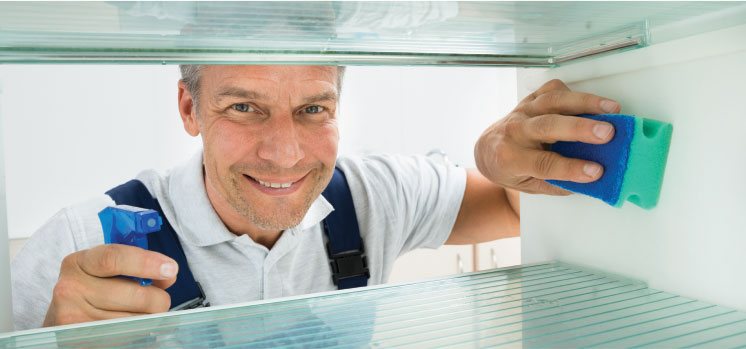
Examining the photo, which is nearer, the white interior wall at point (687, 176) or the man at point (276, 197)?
the white interior wall at point (687, 176)

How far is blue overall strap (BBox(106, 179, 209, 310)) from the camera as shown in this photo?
118cm

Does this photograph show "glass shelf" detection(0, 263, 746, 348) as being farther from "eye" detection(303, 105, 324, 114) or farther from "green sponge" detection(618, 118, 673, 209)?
"eye" detection(303, 105, 324, 114)

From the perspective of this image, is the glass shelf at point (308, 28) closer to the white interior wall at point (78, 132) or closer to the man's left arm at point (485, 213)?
the man's left arm at point (485, 213)

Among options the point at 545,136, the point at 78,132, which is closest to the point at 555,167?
the point at 545,136

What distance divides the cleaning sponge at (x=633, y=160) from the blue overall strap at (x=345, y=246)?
2.63 ft

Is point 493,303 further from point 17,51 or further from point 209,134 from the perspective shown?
point 209,134

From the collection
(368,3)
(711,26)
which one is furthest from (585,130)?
(368,3)

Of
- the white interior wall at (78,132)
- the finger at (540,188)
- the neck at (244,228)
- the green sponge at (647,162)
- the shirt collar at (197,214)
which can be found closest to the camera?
the green sponge at (647,162)

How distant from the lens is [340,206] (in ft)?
4.53

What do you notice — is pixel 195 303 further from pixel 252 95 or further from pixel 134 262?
pixel 134 262

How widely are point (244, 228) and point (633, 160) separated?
3.30 ft

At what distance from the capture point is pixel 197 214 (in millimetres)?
1253

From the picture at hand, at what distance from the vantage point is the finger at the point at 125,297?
2.13ft

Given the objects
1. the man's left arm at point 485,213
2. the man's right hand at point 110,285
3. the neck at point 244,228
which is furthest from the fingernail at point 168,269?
the man's left arm at point 485,213
